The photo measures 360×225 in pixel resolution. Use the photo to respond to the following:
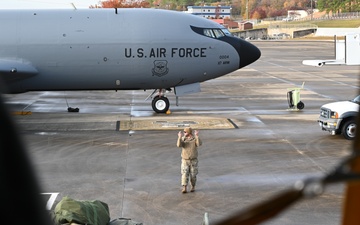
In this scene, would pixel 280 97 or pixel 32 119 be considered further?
pixel 280 97

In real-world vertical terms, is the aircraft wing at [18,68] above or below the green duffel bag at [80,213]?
above

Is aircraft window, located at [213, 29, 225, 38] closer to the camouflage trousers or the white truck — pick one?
the white truck

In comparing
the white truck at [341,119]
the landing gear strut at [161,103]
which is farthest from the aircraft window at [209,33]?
the white truck at [341,119]

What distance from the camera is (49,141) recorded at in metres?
21.0

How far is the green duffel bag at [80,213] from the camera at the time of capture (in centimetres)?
888

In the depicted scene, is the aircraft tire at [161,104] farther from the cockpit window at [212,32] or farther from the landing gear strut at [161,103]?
the cockpit window at [212,32]

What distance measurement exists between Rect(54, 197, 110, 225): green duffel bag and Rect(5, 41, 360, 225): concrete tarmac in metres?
1.80

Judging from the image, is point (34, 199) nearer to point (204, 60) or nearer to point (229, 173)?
point (229, 173)

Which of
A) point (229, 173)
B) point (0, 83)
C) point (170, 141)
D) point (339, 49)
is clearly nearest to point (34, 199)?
point (0, 83)

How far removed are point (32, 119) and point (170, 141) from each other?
25.2 feet

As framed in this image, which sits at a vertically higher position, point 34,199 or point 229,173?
point 34,199

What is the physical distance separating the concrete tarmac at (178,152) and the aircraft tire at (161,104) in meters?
0.43

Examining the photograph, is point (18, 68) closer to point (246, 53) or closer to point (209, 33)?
point (209, 33)

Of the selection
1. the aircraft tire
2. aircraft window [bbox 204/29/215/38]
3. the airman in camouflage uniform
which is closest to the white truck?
aircraft window [bbox 204/29/215/38]
